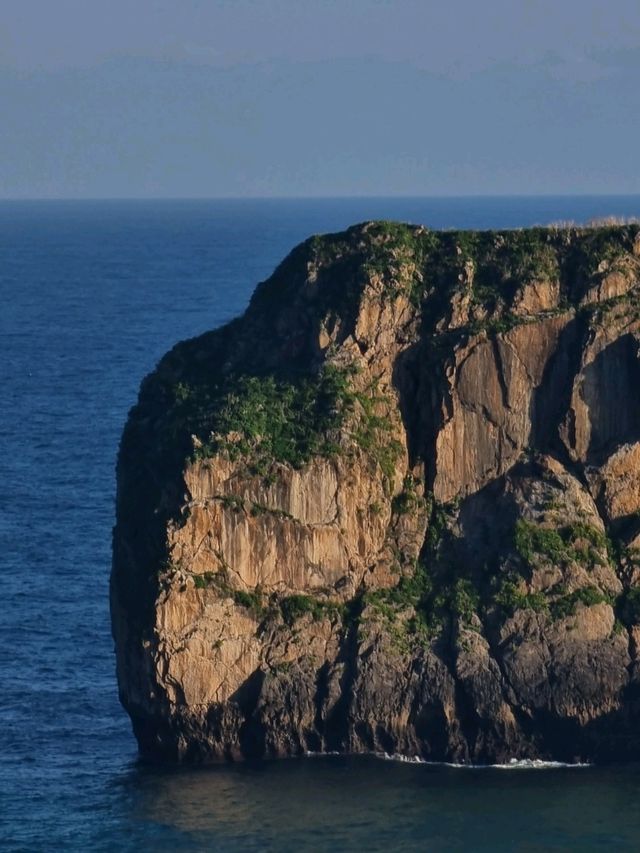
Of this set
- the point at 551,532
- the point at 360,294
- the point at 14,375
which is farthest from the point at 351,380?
the point at 14,375

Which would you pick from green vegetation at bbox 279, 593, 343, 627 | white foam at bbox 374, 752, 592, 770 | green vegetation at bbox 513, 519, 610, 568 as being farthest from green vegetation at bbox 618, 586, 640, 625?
green vegetation at bbox 279, 593, 343, 627

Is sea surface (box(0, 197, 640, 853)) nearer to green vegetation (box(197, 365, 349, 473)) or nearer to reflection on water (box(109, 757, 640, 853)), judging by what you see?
reflection on water (box(109, 757, 640, 853))

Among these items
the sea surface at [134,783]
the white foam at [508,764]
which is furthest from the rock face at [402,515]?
the sea surface at [134,783]

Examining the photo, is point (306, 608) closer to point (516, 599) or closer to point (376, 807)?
point (516, 599)

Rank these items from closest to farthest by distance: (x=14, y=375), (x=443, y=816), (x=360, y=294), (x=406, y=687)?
(x=443, y=816) < (x=406, y=687) < (x=360, y=294) < (x=14, y=375)

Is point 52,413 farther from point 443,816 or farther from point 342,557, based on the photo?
point 443,816

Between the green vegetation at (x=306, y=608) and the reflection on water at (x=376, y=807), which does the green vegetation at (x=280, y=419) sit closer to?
the green vegetation at (x=306, y=608)
